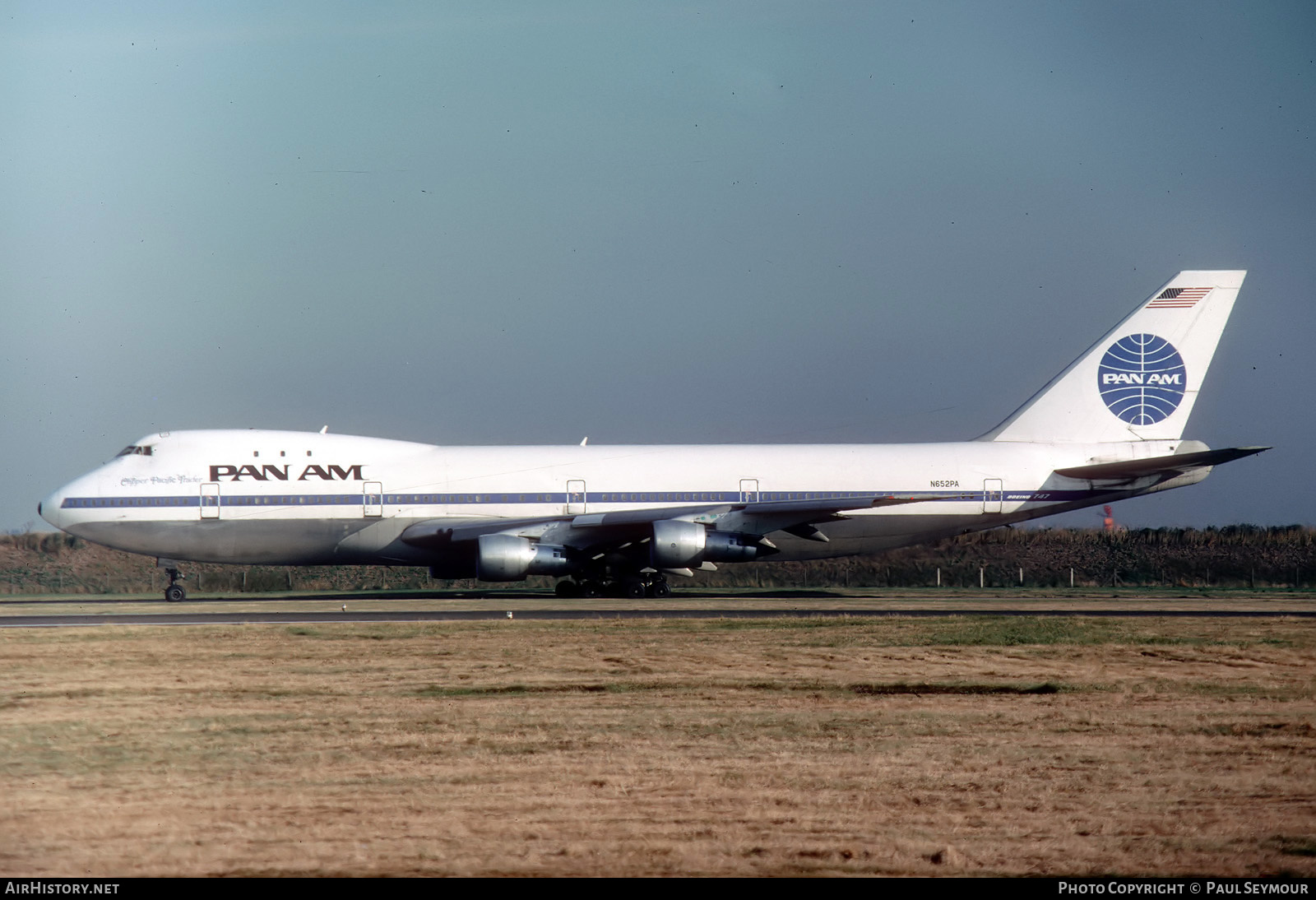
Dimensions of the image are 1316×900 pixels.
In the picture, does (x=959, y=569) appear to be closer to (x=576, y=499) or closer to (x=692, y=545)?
(x=692, y=545)

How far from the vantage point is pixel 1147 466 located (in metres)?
33.4

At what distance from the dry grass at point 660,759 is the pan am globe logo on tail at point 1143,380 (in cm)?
1790

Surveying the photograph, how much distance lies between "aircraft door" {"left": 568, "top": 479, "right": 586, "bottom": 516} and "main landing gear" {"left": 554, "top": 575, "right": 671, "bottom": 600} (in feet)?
5.69

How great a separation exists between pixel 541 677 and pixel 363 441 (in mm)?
19690

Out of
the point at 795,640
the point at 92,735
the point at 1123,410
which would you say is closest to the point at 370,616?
the point at 795,640

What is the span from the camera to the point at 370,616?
24922 mm

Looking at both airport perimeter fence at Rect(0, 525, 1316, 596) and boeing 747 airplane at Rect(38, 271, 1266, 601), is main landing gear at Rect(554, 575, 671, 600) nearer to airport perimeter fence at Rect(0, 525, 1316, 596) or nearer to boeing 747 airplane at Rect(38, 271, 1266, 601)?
boeing 747 airplane at Rect(38, 271, 1266, 601)

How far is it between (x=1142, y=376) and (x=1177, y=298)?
2483 millimetres

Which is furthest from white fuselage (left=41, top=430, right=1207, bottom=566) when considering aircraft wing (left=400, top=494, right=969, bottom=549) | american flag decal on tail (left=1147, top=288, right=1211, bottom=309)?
american flag decal on tail (left=1147, top=288, right=1211, bottom=309)

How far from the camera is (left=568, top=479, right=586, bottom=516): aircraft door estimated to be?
33125mm

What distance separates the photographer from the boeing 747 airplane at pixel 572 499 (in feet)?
105

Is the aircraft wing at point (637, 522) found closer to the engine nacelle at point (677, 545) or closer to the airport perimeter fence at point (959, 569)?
the engine nacelle at point (677, 545)

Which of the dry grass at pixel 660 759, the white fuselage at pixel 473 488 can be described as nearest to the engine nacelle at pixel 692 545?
the white fuselage at pixel 473 488

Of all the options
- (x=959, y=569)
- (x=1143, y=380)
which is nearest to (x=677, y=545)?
(x=1143, y=380)
